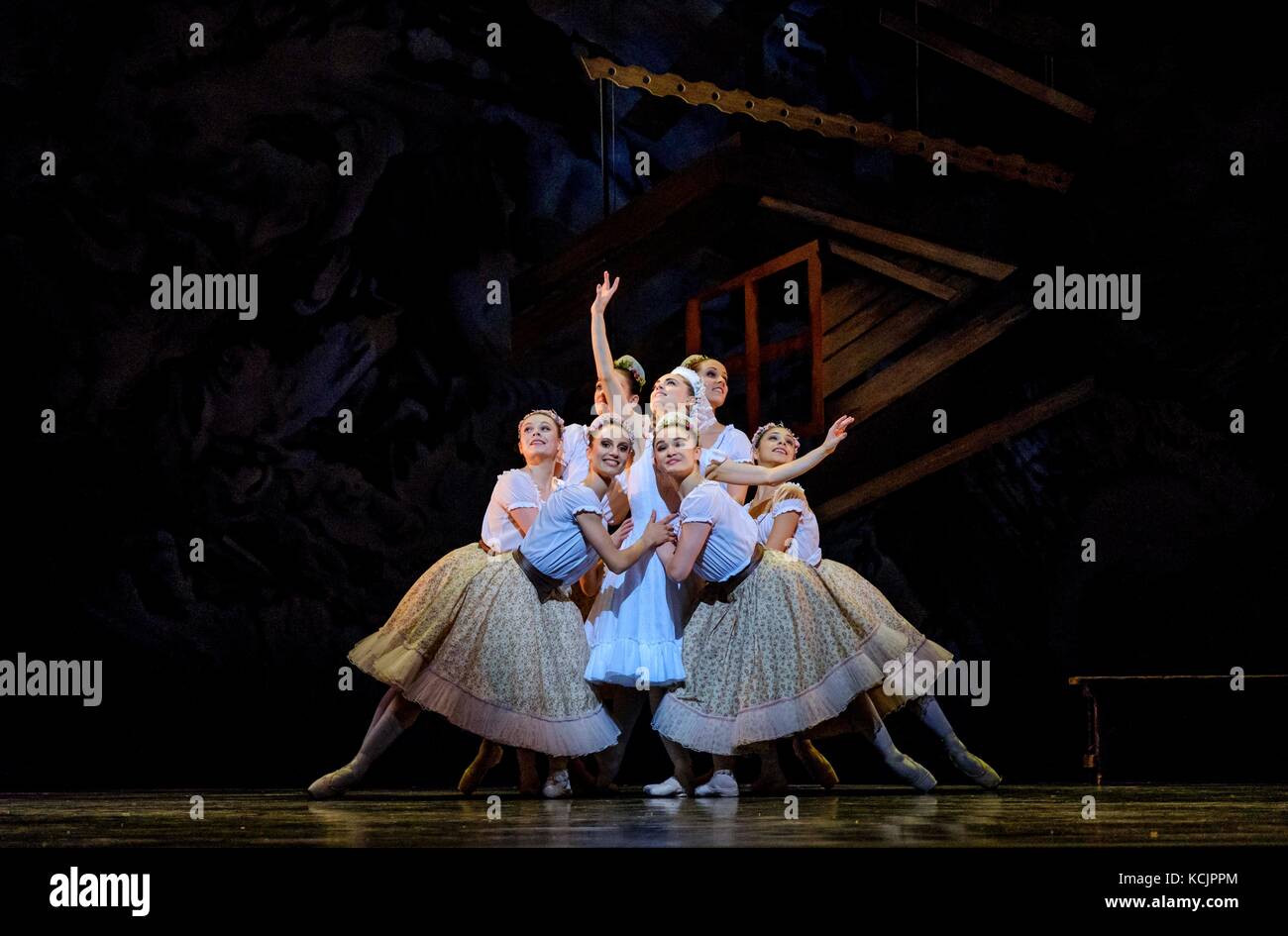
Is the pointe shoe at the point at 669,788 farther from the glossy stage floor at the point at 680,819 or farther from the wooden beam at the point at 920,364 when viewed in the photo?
the wooden beam at the point at 920,364

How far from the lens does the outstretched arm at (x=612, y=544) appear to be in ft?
15.1

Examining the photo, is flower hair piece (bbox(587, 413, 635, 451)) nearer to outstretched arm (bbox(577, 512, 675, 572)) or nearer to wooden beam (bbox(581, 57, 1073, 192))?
outstretched arm (bbox(577, 512, 675, 572))

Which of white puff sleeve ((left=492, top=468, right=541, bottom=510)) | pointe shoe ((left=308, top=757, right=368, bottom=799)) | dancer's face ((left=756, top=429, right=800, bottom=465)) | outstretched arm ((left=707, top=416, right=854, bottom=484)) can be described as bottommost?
pointe shoe ((left=308, top=757, right=368, bottom=799))

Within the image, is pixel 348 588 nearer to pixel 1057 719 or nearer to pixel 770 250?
pixel 770 250

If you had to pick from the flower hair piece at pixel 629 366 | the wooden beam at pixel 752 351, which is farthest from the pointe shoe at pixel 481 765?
the wooden beam at pixel 752 351

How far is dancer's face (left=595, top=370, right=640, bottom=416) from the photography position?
535 centimetres

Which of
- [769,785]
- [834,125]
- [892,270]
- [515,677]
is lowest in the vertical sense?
[769,785]

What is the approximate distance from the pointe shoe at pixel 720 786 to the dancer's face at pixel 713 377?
145cm

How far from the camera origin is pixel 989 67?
21.9 ft

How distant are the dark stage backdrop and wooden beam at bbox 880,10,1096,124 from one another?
0.12 metres

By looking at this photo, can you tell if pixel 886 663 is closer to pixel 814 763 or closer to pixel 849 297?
pixel 814 763

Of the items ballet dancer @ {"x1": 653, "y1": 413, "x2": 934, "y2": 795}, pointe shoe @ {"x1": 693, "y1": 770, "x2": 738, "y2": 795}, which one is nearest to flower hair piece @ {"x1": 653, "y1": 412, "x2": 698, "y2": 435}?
ballet dancer @ {"x1": 653, "y1": 413, "x2": 934, "y2": 795}

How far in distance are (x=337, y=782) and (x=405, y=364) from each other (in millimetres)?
2284

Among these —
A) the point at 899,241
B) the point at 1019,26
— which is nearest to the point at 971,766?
the point at 899,241
